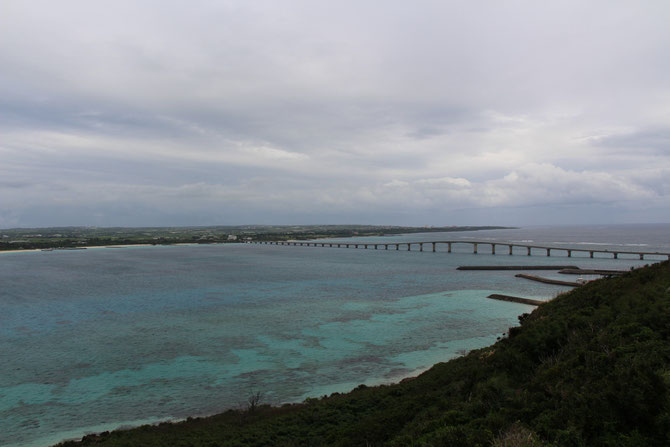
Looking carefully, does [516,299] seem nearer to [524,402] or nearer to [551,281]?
[551,281]

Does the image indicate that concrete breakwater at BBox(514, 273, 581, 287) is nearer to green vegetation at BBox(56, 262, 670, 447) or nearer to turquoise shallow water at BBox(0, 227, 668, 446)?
turquoise shallow water at BBox(0, 227, 668, 446)

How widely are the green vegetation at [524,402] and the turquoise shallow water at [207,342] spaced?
324 centimetres

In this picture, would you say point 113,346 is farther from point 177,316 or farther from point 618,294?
point 618,294

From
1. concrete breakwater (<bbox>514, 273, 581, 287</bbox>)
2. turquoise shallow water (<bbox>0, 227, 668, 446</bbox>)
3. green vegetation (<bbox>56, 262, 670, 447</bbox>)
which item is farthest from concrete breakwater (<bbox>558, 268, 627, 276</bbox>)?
green vegetation (<bbox>56, 262, 670, 447</bbox>)

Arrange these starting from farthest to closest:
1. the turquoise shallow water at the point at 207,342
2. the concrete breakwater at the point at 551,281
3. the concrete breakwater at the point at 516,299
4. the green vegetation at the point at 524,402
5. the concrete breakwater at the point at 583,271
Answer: the concrete breakwater at the point at 583,271, the concrete breakwater at the point at 551,281, the concrete breakwater at the point at 516,299, the turquoise shallow water at the point at 207,342, the green vegetation at the point at 524,402

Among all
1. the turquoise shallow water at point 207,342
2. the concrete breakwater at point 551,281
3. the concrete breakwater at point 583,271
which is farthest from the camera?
the concrete breakwater at point 583,271

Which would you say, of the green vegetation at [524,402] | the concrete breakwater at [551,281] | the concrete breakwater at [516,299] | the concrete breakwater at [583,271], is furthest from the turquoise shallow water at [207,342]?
the concrete breakwater at [583,271]

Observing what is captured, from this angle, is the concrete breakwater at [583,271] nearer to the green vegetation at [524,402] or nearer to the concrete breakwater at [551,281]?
the concrete breakwater at [551,281]

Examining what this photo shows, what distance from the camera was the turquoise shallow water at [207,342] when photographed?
19500mm

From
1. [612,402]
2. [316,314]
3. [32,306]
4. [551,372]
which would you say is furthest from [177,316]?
[612,402]

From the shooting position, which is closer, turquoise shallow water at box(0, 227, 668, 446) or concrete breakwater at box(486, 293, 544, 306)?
turquoise shallow water at box(0, 227, 668, 446)

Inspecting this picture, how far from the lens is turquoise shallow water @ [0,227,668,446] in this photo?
1950cm

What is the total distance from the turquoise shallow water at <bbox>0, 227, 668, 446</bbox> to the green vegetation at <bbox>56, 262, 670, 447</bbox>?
3244 millimetres

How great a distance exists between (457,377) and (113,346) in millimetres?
25329
